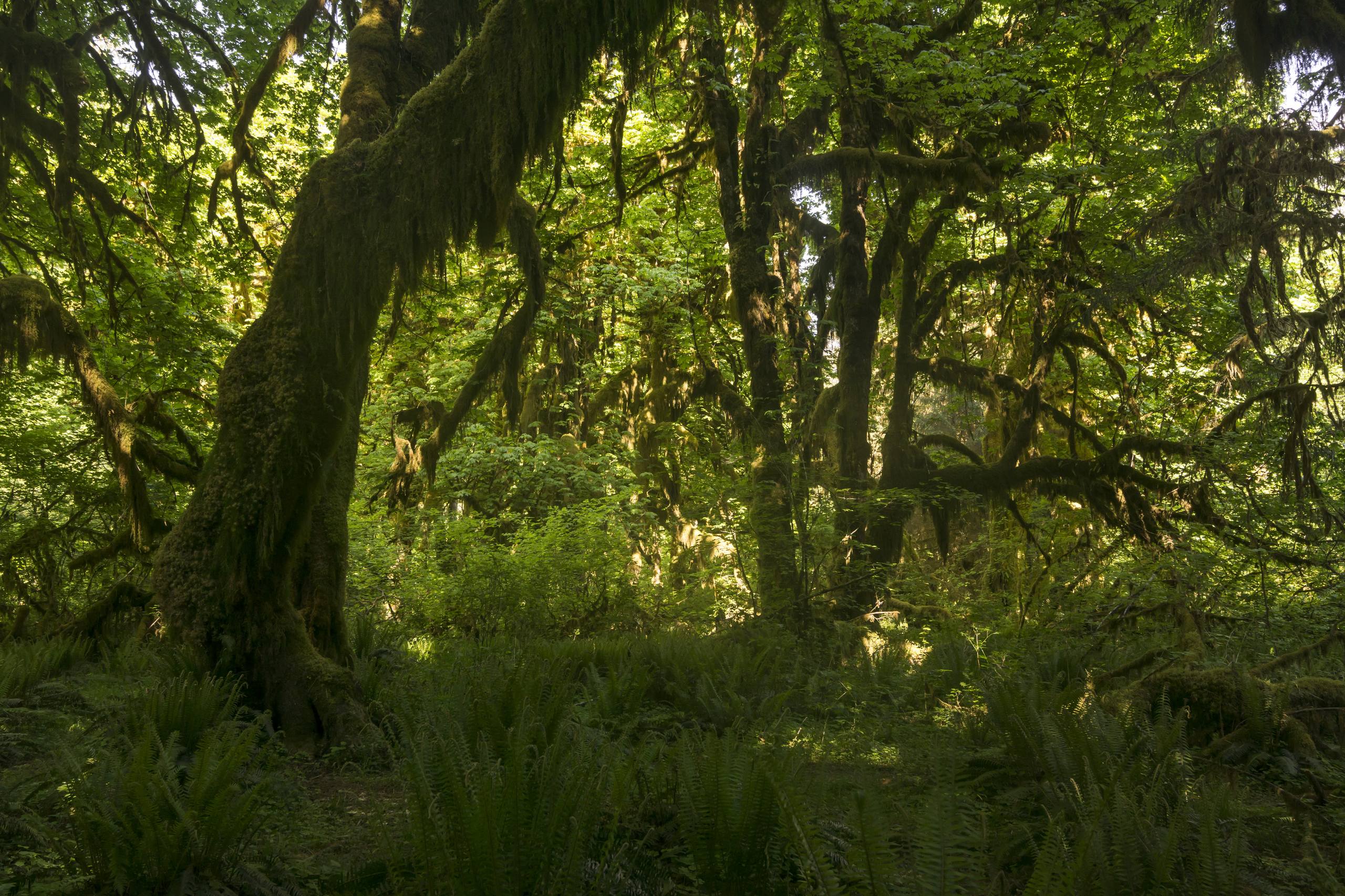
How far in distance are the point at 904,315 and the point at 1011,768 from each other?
874cm

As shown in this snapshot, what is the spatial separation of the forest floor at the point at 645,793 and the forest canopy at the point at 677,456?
30 mm

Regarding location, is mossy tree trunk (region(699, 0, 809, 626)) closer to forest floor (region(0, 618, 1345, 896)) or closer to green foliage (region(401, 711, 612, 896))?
forest floor (region(0, 618, 1345, 896))

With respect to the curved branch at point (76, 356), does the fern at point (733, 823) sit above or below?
below

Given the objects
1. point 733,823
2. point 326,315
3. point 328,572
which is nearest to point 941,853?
point 733,823

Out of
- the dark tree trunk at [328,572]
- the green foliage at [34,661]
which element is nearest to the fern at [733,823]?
the dark tree trunk at [328,572]

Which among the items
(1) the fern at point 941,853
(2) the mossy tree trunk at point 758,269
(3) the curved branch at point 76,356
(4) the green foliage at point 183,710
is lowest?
(1) the fern at point 941,853

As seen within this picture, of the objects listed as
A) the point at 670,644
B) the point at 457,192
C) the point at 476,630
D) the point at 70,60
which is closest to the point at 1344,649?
the point at 670,644

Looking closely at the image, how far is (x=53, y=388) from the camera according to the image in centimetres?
1150

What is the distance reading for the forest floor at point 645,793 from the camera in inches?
95.9

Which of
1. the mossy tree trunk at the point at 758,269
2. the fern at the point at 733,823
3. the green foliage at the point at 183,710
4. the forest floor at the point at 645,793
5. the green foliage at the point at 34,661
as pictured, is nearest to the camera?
the forest floor at the point at 645,793

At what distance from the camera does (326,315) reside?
17.6ft

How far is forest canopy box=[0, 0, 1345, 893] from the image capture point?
3049mm

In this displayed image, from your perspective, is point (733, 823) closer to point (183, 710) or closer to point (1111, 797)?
point (1111, 797)

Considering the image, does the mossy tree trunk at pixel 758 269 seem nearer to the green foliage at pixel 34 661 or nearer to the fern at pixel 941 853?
the green foliage at pixel 34 661
